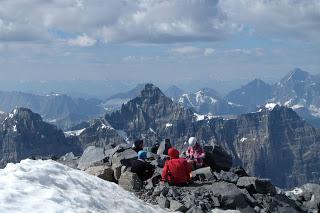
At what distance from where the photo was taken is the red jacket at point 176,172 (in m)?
27.1

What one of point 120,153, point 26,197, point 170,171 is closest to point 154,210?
point 170,171

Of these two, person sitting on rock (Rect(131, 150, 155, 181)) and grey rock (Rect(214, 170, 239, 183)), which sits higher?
person sitting on rock (Rect(131, 150, 155, 181))

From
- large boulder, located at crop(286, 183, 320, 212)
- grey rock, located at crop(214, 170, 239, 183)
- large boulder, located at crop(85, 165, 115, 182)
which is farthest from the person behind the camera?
large boulder, located at crop(286, 183, 320, 212)

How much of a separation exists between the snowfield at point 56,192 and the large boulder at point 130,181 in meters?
2.33

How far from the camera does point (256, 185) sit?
2933 cm

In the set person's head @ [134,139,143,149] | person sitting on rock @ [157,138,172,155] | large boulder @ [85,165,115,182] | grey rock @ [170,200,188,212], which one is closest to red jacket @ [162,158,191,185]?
grey rock @ [170,200,188,212]

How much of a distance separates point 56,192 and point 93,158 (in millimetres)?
16536

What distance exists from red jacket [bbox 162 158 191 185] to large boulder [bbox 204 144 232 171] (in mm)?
7576

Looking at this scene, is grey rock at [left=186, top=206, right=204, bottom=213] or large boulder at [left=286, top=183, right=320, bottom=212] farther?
large boulder at [left=286, top=183, right=320, bottom=212]

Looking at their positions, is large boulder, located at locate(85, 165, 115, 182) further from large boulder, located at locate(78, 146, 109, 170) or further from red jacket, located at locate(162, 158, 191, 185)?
red jacket, located at locate(162, 158, 191, 185)

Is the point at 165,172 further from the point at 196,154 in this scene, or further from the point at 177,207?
the point at 196,154

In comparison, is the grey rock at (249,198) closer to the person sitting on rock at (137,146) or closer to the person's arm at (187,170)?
the person's arm at (187,170)

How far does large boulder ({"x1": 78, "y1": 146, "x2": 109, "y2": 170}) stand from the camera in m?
33.7

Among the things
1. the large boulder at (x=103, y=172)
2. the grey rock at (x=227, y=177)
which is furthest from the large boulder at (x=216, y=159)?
the large boulder at (x=103, y=172)
